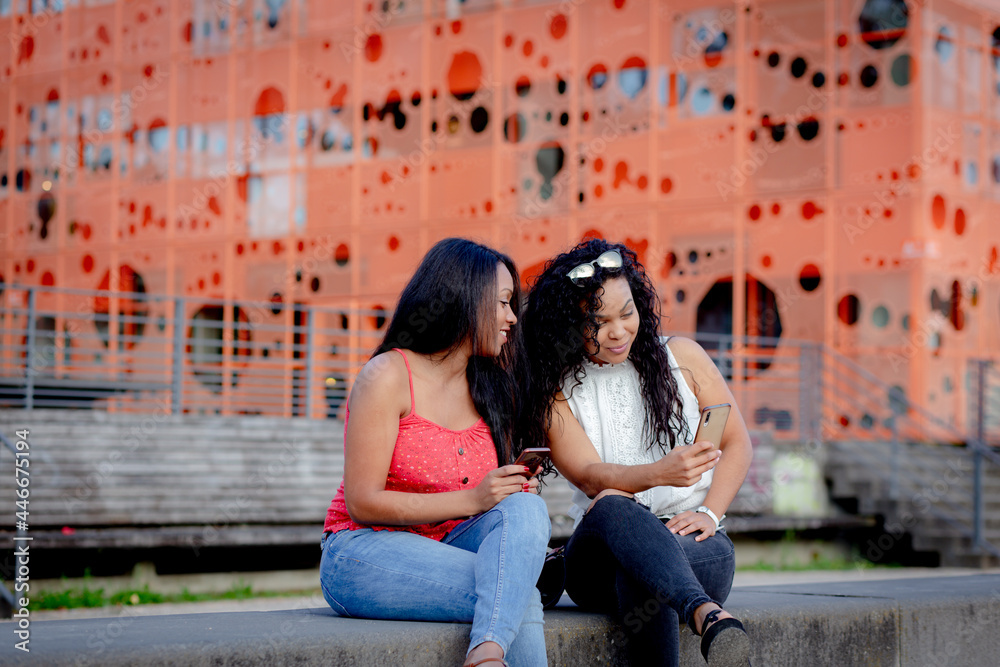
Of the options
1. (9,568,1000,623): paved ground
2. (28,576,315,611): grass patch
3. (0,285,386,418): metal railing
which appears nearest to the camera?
(9,568,1000,623): paved ground

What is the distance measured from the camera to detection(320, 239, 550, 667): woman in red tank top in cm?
300

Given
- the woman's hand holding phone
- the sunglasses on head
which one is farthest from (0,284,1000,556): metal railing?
the woman's hand holding phone

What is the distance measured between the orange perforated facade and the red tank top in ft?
37.7

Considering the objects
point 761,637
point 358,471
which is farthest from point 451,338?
point 761,637

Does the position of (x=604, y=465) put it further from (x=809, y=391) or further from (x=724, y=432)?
(x=809, y=391)

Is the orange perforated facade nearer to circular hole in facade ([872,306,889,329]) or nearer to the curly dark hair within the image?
circular hole in facade ([872,306,889,329])

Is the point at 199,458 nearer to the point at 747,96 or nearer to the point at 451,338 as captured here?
the point at 451,338

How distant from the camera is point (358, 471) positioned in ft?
10.2

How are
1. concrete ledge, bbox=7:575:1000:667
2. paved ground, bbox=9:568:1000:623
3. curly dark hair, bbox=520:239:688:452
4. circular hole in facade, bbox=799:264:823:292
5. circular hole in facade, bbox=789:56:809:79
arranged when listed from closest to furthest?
concrete ledge, bbox=7:575:1000:667
curly dark hair, bbox=520:239:688:452
paved ground, bbox=9:568:1000:623
circular hole in facade, bbox=799:264:823:292
circular hole in facade, bbox=789:56:809:79

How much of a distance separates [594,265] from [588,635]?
1.07m

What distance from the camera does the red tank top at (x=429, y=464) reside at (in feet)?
10.6

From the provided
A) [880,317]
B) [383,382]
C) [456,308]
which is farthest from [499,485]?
[880,317]

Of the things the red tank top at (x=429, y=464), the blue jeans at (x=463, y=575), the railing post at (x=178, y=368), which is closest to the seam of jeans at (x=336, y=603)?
the blue jeans at (x=463, y=575)

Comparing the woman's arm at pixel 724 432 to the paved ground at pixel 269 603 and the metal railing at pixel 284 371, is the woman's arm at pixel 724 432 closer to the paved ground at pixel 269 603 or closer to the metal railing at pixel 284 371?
the paved ground at pixel 269 603
